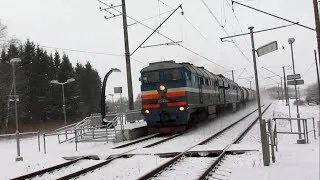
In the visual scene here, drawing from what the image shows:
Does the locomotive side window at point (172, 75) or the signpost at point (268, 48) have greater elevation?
the locomotive side window at point (172, 75)

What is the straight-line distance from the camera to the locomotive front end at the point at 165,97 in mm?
21406

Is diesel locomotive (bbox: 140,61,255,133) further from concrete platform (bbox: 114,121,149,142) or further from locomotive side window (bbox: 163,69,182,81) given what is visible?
concrete platform (bbox: 114,121,149,142)

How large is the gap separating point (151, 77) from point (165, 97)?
1.44 metres

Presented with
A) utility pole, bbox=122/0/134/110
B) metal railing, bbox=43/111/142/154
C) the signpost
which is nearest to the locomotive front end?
metal railing, bbox=43/111/142/154

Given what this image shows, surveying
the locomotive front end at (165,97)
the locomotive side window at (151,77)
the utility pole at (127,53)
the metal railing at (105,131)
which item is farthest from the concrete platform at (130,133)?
the utility pole at (127,53)

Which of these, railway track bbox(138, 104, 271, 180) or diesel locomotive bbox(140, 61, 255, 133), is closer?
railway track bbox(138, 104, 271, 180)

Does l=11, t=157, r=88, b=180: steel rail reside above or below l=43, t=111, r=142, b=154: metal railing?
below

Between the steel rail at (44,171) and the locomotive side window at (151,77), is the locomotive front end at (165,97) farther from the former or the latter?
the steel rail at (44,171)

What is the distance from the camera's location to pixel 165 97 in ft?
71.0

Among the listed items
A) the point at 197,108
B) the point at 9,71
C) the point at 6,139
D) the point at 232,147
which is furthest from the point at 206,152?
the point at 9,71

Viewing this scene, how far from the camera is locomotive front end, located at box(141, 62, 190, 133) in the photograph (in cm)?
2141

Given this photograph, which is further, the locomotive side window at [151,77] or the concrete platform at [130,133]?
the locomotive side window at [151,77]

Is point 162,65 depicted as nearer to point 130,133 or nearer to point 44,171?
point 130,133

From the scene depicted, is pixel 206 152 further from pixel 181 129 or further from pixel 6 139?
pixel 6 139
